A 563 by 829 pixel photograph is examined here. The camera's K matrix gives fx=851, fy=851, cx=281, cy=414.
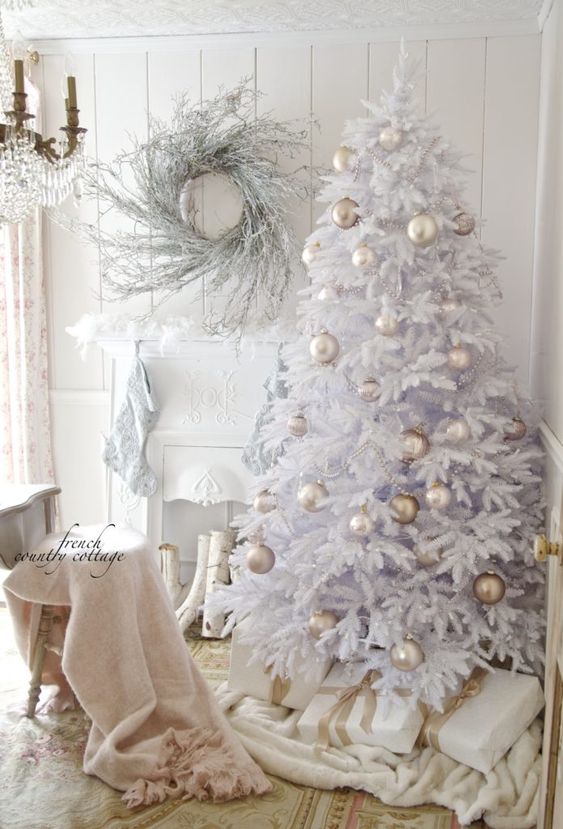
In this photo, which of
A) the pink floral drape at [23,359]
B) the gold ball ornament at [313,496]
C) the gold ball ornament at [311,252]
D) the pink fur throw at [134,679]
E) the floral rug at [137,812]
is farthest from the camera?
the pink floral drape at [23,359]

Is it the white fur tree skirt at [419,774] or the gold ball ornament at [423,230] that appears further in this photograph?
the gold ball ornament at [423,230]

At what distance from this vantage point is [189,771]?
238 cm

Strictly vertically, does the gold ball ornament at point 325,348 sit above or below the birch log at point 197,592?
above

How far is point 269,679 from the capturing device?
2.85m

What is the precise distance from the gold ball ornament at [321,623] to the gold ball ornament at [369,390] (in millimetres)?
707

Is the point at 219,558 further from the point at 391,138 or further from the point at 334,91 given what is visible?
the point at 334,91

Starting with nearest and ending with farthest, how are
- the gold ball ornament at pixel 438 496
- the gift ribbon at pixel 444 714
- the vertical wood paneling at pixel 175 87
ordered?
1. the gift ribbon at pixel 444 714
2. the gold ball ornament at pixel 438 496
3. the vertical wood paneling at pixel 175 87

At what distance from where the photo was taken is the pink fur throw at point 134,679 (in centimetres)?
238

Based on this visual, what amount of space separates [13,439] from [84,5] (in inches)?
72.1

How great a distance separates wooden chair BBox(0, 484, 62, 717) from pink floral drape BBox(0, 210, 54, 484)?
0.96m

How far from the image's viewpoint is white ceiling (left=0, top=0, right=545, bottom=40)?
3205mm

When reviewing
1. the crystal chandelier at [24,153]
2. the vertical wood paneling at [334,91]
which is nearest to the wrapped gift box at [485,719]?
the crystal chandelier at [24,153]

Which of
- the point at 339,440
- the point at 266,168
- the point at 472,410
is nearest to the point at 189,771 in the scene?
the point at 339,440

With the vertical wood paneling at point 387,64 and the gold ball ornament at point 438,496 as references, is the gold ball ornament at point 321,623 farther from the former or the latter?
the vertical wood paneling at point 387,64
